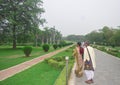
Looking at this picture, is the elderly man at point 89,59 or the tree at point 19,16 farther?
the tree at point 19,16

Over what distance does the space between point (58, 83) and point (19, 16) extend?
1208 inches

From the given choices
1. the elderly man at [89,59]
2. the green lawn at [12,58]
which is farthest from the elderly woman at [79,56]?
the green lawn at [12,58]

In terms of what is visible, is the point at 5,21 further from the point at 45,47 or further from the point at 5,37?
the point at 45,47

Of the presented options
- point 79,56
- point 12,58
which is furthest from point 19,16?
point 79,56

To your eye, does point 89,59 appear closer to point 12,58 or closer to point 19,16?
point 12,58

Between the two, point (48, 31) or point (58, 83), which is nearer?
point (58, 83)

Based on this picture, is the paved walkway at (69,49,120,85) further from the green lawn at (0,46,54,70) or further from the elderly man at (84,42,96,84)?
the green lawn at (0,46,54,70)

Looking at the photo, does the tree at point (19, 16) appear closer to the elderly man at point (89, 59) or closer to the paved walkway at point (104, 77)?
the paved walkway at point (104, 77)

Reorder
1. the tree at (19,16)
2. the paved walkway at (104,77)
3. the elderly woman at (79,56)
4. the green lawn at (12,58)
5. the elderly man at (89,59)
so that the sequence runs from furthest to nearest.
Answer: the tree at (19,16)
the green lawn at (12,58)
the elderly woman at (79,56)
the paved walkway at (104,77)
the elderly man at (89,59)

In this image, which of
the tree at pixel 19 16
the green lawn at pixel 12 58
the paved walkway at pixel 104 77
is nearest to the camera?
the paved walkway at pixel 104 77

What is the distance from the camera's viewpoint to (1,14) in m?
33.4

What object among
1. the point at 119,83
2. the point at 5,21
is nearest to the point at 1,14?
the point at 5,21

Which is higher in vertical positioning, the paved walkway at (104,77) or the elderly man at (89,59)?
the elderly man at (89,59)

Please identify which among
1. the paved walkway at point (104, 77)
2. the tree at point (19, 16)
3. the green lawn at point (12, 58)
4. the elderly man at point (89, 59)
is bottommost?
the paved walkway at point (104, 77)
